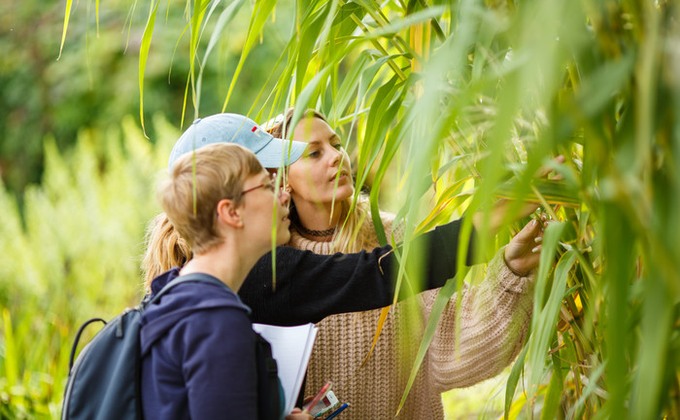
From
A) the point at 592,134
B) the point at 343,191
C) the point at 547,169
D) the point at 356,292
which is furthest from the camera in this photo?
the point at 343,191

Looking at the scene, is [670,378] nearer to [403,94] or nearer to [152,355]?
[403,94]

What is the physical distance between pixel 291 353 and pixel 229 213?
0.18 meters

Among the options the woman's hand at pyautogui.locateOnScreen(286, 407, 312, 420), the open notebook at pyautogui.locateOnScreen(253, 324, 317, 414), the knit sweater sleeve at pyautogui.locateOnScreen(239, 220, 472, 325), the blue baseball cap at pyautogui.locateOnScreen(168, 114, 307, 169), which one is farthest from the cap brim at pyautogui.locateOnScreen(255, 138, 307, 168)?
the woman's hand at pyautogui.locateOnScreen(286, 407, 312, 420)

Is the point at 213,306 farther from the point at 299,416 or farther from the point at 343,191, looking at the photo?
the point at 343,191

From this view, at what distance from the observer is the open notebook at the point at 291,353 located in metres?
1.05

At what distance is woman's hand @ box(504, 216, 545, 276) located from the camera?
1.01 m

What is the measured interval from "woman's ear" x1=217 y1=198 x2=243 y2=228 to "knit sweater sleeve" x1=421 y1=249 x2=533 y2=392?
0.31 metres

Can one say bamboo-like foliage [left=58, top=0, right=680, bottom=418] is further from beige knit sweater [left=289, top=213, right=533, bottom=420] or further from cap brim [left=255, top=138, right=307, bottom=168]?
beige knit sweater [left=289, top=213, right=533, bottom=420]

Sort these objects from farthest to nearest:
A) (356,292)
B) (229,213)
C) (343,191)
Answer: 1. (343,191)
2. (356,292)
3. (229,213)

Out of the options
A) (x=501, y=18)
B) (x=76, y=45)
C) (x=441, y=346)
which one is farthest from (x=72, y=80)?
(x=501, y=18)

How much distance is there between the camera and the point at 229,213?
3.28ft

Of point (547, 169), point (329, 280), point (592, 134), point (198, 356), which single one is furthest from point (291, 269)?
point (592, 134)

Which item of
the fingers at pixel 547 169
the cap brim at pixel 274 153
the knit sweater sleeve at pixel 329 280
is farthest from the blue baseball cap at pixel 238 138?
the fingers at pixel 547 169

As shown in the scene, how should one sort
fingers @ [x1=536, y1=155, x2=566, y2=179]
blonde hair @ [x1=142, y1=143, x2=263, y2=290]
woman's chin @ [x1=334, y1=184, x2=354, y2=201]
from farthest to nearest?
woman's chin @ [x1=334, y1=184, x2=354, y2=201]
blonde hair @ [x1=142, y1=143, x2=263, y2=290]
fingers @ [x1=536, y1=155, x2=566, y2=179]
